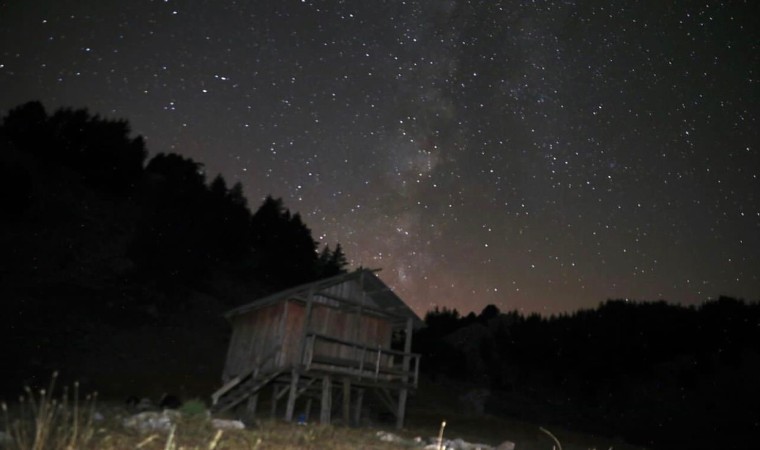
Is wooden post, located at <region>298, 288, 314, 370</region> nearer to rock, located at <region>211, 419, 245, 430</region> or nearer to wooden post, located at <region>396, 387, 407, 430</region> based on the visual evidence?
wooden post, located at <region>396, 387, 407, 430</region>

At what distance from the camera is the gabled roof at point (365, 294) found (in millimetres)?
18453

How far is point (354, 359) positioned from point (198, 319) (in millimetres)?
26151

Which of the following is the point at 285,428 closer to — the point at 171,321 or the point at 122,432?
the point at 122,432

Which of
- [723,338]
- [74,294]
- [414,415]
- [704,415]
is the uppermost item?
[723,338]

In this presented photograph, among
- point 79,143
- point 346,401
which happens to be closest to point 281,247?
point 79,143

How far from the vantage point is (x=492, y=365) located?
152 ft

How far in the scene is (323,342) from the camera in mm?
19547

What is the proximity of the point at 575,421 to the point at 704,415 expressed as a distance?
8292 millimetres

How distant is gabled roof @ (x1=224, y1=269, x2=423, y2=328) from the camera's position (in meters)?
18.5

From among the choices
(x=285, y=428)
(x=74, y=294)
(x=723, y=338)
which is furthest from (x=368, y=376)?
(x=723, y=338)

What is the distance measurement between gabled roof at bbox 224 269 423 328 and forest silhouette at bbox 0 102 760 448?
1147 centimetres

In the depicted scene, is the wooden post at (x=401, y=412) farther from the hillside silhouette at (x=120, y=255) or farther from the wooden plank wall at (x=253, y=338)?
the hillside silhouette at (x=120, y=255)

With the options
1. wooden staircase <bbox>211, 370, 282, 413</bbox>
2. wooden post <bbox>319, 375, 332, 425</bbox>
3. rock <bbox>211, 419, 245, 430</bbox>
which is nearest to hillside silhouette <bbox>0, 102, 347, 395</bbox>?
wooden staircase <bbox>211, 370, 282, 413</bbox>

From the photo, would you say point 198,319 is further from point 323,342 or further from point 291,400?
point 291,400
